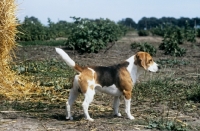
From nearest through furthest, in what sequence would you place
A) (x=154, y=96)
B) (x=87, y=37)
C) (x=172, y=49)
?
(x=154, y=96) < (x=87, y=37) < (x=172, y=49)

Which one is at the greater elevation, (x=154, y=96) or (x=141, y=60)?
(x=141, y=60)

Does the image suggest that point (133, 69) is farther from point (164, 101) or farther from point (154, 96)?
point (154, 96)

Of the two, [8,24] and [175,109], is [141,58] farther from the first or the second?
[8,24]

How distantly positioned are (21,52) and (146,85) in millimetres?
7988

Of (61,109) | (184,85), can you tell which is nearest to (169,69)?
(184,85)

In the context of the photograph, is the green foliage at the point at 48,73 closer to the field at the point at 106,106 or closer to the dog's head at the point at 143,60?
the field at the point at 106,106

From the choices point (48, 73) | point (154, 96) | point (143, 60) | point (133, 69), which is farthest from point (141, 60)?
point (48, 73)

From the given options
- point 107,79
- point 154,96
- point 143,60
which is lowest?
point 154,96

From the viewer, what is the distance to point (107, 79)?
759cm

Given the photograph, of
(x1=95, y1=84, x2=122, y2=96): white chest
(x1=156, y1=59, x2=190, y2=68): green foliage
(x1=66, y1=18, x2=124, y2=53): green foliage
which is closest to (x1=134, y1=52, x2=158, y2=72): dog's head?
(x1=95, y1=84, x2=122, y2=96): white chest

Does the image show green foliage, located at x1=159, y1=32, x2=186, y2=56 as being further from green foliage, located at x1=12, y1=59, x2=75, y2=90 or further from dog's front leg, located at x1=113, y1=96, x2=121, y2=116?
dog's front leg, located at x1=113, y1=96, x2=121, y2=116

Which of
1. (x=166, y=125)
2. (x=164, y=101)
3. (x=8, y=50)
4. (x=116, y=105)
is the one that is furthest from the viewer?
(x=8, y=50)

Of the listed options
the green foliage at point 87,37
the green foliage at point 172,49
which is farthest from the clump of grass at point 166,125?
the green foliage at point 172,49

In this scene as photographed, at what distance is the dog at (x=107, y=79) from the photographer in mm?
7305
